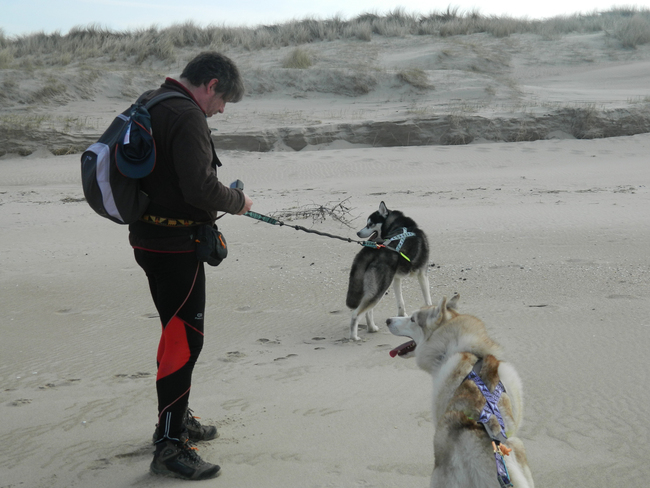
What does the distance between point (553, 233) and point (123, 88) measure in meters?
15.6

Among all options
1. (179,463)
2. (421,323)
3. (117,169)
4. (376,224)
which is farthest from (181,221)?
(376,224)

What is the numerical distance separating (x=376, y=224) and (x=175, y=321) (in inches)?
154

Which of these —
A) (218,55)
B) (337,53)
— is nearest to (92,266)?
(218,55)

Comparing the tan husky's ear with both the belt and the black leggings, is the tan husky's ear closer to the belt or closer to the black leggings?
the black leggings

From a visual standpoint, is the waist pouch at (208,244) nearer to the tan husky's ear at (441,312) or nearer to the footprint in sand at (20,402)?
the tan husky's ear at (441,312)

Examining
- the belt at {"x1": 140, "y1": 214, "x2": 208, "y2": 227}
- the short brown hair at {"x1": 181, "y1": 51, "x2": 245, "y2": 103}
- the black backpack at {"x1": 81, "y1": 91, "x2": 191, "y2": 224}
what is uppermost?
the short brown hair at {"x1": 181, "y1": 51, "x2": 245, "y2": 103}

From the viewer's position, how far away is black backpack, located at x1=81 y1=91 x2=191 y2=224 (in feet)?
9.23

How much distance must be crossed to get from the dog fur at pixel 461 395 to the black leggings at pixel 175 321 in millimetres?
1219

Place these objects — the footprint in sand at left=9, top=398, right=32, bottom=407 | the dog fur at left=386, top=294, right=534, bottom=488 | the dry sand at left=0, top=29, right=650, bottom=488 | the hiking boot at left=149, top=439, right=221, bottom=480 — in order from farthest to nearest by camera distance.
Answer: the footprint in sand at left=9, top=398, right=32, bottom=407, the dry sand at left=0, top=29, right=650, bottom=488, the hiking boot at left=149, top=439, right=221, bottom=480, the dog fur at left=386, top=294, right=534, bottom=488

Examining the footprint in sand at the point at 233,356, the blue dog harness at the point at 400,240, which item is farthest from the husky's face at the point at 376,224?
the footprint in sand at the point at 233,356

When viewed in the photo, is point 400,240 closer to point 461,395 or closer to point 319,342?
point 319,342

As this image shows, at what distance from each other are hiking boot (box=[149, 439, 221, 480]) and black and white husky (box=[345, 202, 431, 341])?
247 cm

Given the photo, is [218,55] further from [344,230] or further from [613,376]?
[344,230]

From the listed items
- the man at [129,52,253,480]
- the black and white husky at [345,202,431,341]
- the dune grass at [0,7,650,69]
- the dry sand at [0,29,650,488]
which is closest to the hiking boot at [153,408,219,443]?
the dry sand at [0,29,650,488]
